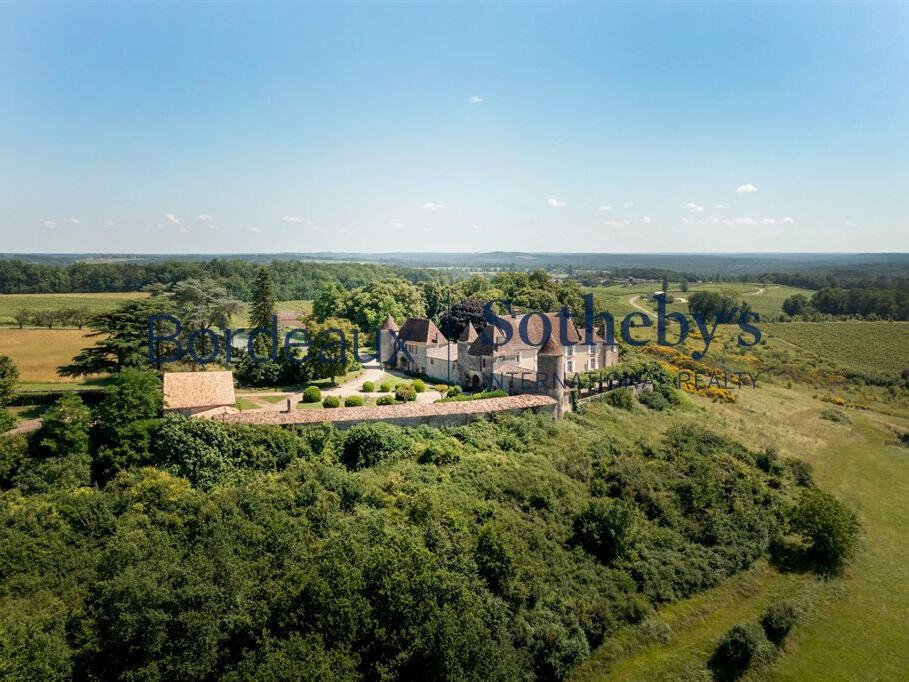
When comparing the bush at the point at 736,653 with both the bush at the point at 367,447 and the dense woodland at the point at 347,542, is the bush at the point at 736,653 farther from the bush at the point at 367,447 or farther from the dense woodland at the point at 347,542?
the bush at the point at 367,447

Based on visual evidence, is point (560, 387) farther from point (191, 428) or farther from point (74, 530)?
point (74, 530)

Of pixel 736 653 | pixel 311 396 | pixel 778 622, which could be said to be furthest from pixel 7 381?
pixel 778 622

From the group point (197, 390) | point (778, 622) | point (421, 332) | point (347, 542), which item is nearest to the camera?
point (347, 542)

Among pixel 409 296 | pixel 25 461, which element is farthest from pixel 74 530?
pixel 409 296

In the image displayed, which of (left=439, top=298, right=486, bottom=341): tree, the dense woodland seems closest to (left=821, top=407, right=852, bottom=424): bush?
the dense woodland

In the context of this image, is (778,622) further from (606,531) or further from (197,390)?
(197,390)

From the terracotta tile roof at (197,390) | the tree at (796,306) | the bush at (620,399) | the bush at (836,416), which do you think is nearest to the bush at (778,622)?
the bush at (620,399)

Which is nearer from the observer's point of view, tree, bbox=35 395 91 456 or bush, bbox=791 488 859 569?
tree, bbox=35 395 91 456

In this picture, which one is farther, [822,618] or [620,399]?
[620,399]

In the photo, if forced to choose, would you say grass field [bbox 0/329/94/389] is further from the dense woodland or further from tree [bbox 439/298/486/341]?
tree [bbox 439/298/486/341]
